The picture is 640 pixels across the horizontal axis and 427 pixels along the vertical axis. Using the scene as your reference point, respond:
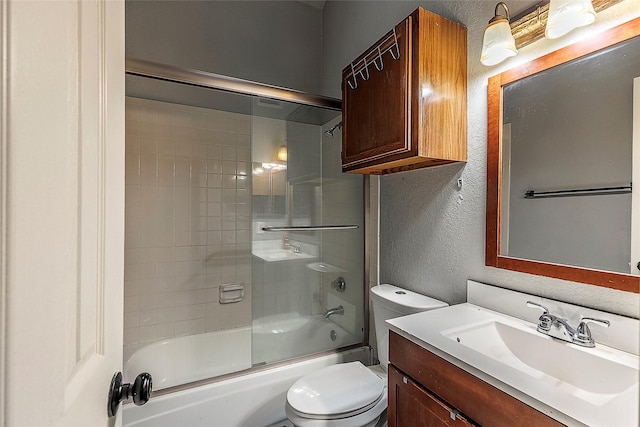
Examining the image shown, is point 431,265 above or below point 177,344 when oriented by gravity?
above

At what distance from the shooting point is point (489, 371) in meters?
0.71

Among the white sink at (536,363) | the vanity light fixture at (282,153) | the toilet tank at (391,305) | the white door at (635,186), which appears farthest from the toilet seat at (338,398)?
the vanity light fixture at (282,153)

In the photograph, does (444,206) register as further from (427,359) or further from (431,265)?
(427,359)

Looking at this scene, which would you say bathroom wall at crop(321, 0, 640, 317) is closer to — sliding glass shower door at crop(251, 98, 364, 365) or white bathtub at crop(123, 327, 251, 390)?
sliding glass shower door at crop(251, 98, 364, 365)

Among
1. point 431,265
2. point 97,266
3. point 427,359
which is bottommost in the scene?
point 427,359

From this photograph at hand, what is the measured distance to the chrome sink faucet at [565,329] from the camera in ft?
2.70

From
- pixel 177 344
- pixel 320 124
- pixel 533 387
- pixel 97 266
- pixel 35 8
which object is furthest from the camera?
pixel 177 344

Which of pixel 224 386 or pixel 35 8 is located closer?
pixel 35 8

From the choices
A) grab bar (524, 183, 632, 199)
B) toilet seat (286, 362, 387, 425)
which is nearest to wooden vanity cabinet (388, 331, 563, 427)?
toilet seat (286, 362, 387, 425)

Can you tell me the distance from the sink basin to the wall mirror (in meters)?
0.22

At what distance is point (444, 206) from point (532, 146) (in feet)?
1.38

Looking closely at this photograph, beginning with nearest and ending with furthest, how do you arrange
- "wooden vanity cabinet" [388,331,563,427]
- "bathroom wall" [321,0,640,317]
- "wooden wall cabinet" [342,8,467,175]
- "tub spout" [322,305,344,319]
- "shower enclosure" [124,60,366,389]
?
"wooden vanity cabinet" [388,331,563,427], "bathroom wall" [321,0,640,317], "wooden wall cabinet" [342,8,467,175], "shower enclosure" [124,60,366,389], "tub spout" [322,305,344,319]

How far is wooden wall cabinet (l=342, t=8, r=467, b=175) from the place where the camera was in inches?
44.6

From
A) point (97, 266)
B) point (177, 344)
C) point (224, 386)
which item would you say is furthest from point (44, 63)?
point (177, 344)
